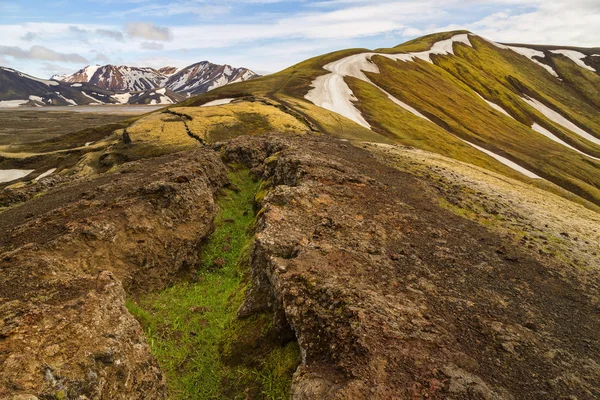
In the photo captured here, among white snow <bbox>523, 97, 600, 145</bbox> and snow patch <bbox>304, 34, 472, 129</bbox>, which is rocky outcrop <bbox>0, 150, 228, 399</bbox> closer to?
snow patch <bbox>304, 34, 472, 129</bbox>

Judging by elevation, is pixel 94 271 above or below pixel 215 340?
above

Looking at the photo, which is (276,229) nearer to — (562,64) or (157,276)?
(157,276)

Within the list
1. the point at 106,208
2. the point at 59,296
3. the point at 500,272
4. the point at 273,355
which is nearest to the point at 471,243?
the point at 500,272

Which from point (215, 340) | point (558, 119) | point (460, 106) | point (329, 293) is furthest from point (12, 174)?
point (558, 119)

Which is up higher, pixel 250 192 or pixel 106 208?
pixel 106 208

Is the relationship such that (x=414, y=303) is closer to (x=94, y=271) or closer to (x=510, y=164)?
(x=94, y=271)

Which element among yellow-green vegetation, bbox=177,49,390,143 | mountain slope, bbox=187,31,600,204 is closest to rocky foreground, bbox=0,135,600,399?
yellow-green vegetation, bbox=177,49,390,143
